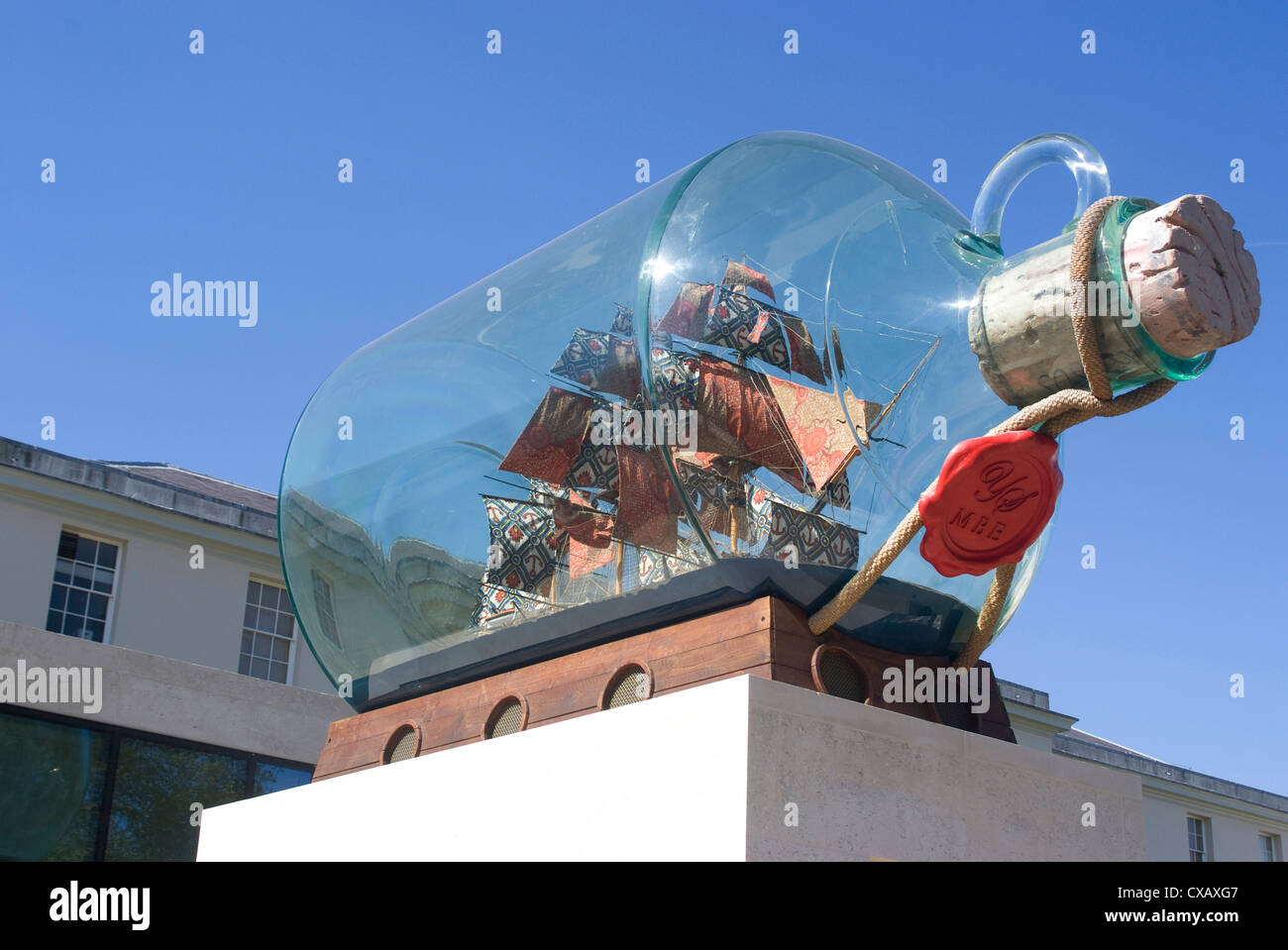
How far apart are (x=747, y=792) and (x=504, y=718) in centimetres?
128

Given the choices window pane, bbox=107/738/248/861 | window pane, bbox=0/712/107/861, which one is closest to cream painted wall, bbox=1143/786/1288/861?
window pane, bbox=107/738/248/861

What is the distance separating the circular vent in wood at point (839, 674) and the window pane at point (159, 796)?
5.55 metres

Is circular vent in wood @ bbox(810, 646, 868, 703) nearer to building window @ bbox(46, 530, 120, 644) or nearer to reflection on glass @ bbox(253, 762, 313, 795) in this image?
reflection on glass @ bbox(253, 762, 313, 795)

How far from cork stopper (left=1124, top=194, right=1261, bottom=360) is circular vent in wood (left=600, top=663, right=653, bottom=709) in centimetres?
162

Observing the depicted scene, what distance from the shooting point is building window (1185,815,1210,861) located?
72.2ft

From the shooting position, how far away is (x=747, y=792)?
3.14m

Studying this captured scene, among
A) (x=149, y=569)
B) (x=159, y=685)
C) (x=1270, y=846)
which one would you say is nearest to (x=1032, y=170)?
(x=159, y=685)

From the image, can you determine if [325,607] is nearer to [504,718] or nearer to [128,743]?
[504,718]

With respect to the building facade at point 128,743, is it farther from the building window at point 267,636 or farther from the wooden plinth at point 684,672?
the building window at point 267,636

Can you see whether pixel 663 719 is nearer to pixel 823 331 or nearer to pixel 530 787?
pixel 530 787

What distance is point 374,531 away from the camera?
16.0 ft

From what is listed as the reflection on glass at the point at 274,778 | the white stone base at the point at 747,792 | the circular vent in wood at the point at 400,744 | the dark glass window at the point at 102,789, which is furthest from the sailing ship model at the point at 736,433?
the reflection on glass at the point at 274,778
